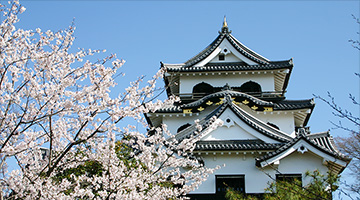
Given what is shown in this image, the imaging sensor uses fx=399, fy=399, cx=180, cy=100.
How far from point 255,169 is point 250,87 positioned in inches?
→ 211

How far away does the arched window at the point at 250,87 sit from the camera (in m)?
18.3

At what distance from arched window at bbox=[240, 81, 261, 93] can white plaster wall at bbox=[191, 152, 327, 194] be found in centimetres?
486

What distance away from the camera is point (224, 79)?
18.5 metres

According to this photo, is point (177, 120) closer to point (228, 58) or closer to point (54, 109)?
point (228, 58)

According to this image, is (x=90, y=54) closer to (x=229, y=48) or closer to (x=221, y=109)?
(x=221, y=109)

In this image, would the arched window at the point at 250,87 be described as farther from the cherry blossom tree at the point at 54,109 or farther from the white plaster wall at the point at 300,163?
the cherry blossom tree at the point at 54,109

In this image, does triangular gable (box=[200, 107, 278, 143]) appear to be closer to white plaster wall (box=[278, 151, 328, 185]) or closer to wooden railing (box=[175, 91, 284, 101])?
white plaster wall (box=[278, 151, 328, 185])

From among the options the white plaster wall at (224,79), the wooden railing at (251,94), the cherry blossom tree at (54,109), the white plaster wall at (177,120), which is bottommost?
the cherry blossom tree at (54,109)

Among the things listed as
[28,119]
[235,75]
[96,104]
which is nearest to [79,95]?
[96,104]

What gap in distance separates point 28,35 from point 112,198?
10.2 ft

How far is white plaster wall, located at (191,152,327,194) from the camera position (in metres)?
13.8

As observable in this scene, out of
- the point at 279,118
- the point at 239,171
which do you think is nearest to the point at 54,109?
the point at 239,171

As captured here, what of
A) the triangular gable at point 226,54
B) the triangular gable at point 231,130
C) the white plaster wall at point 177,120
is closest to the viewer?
the triangular gable at point 231,130

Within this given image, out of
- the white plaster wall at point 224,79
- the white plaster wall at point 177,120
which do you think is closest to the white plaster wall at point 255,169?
the white plaster wall at point 177,120
